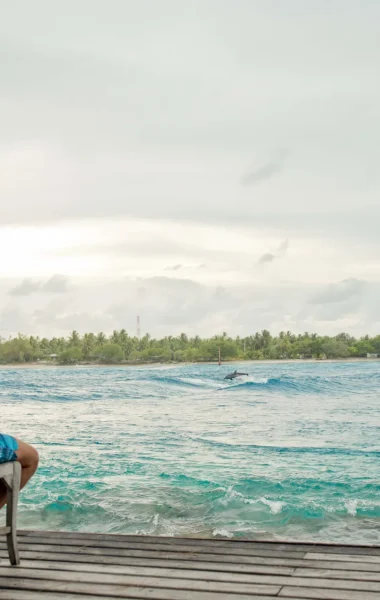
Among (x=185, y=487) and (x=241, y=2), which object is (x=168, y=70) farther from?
(x=185, y=487)

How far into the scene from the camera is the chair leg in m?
3.03

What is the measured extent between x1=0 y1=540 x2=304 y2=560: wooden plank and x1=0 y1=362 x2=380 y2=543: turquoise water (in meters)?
3.55

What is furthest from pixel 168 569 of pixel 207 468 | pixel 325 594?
pixel 207 468

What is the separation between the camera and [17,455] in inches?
120

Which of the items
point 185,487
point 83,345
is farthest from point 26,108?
point 83,345

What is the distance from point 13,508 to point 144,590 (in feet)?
2.35

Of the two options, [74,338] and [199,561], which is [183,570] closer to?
[199,561]

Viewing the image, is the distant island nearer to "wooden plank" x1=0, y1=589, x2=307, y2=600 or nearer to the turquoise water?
the turquoise water

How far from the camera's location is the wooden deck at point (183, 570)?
9.25 ft

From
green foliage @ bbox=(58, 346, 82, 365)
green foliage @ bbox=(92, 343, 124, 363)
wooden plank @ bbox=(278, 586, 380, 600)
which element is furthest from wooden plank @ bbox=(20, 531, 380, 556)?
green foliage @ bbox=(58, 346, 82, 365)

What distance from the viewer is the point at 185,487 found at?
11.1 m

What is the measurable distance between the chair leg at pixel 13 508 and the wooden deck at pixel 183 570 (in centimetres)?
7

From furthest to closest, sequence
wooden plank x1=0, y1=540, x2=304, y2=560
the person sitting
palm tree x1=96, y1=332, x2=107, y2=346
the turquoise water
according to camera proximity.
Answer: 1. palm tree x1=96, y1=332, x2=107, y2=346
2. the turquoise water
3. wooden plank x1=0, y1=540, x2=304, y2=560
4. the person sitting

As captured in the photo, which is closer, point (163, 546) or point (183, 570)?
point (183, 570)
